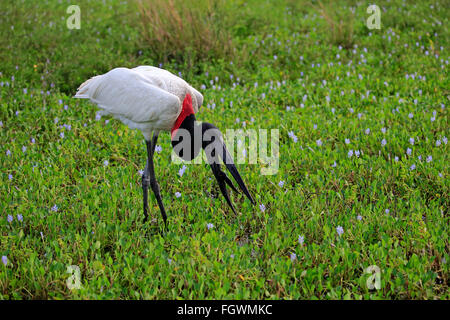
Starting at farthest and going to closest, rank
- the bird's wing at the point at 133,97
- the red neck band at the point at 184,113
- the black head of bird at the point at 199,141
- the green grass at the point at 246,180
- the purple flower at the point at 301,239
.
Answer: the red neck band at the point at 184,113
the black head of bird at the point at 199,141
the bird's wing at the point at 133,97
the purple flower at the point at 301,239
the green grass at the point at 246,180

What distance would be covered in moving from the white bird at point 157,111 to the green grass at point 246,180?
46 cm

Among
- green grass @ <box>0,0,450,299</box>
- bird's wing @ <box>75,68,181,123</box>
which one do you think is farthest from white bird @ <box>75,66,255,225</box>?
green grass @ <box>0,0,450,299</box>

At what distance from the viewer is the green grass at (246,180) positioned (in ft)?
10.2

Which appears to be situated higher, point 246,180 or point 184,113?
point 184,113

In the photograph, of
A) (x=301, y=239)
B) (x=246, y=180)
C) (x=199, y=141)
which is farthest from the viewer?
(x=246, y=180)

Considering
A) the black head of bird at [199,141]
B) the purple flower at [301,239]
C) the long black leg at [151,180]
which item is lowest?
the purple flower at [301,239]

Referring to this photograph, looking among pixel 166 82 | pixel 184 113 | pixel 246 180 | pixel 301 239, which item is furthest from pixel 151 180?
pixel 301 239

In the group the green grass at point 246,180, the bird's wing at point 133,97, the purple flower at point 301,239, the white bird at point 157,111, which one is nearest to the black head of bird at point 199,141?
the white bird at point 157,111

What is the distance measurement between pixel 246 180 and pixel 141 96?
55.0 inches

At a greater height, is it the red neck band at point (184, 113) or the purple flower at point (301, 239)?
the red neck band at point (184, 113)

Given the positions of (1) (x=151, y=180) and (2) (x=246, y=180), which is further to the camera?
(2) (x=246, y=180)

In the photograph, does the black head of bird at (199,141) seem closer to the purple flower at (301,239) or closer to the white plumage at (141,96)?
the white plumage at (141,96)

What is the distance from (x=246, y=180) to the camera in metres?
4.39

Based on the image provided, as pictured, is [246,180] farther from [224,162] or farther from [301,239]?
→ [301,239]
